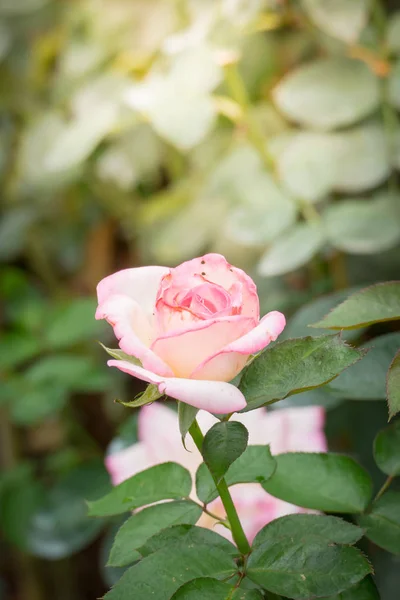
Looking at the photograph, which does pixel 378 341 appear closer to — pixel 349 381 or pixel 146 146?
pixel 349 381

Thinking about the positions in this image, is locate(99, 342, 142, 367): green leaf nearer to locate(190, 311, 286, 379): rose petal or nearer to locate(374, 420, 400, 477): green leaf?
locate(190, 311, 286, 379): rose petal

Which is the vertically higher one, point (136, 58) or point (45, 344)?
point (136, 58)

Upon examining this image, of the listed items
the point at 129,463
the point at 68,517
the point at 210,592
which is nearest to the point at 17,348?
the point at 68,517

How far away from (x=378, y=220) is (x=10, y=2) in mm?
732

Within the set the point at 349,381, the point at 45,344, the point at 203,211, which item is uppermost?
the point at 349,381

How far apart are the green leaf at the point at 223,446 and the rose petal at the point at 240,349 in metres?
0.03

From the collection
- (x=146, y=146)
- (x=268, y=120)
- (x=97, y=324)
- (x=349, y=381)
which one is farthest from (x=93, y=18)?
(x=349, y=381)

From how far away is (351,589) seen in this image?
384 mm

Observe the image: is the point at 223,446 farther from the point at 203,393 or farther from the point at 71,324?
the point at 71,324

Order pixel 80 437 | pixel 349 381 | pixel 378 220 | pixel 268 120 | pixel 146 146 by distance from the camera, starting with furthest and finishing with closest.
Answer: pixel 80 437 → pixel 146 146 → pixel 268 120 → pixel 378 220 → pixel 349 381

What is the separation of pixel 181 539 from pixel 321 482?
0.36ft

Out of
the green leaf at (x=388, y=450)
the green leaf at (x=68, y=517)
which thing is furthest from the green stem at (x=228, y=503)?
the green leaf at (x=68, y=517)

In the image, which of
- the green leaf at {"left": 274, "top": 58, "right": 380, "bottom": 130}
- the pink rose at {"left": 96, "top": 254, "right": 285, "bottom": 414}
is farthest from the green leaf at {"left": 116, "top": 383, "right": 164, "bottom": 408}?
the green leaf at {"left": 274, "top": 58, "right": 380, "bottom": 130}

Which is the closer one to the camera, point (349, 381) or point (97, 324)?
point (349, 381)
